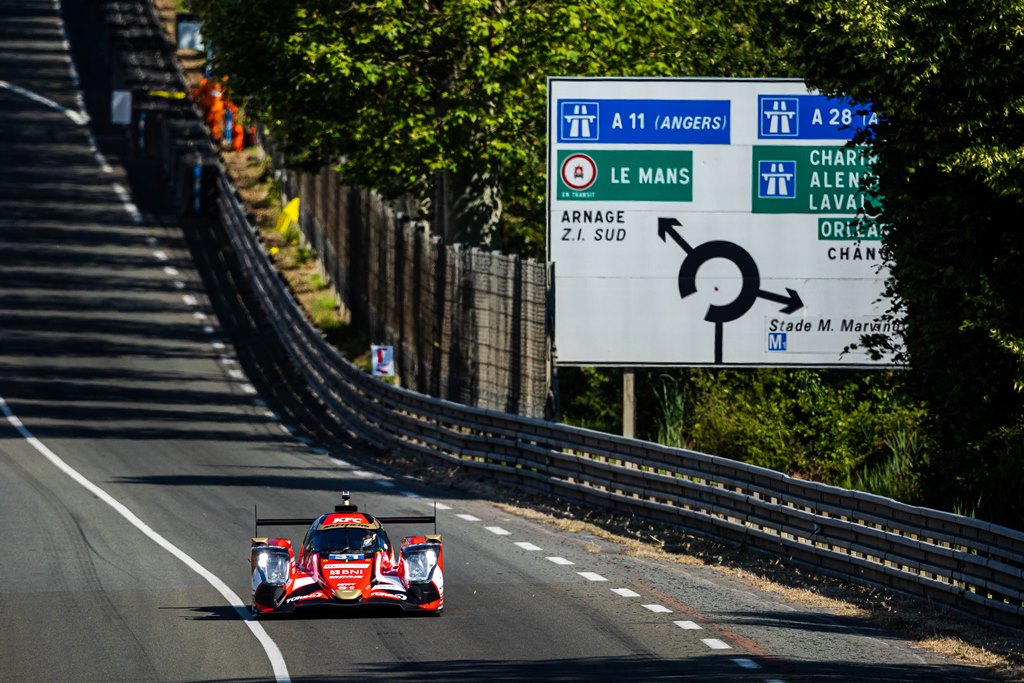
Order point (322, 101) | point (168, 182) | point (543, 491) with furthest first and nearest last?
point (168, 182) < point (322, 101) < point (543, 491)

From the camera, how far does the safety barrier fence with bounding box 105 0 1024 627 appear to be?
18.9m

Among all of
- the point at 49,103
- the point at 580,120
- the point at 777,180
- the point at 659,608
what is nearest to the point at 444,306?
the point at 580,120

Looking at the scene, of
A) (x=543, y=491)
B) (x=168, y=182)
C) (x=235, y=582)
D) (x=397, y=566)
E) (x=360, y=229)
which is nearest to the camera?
(x=397, y=566)

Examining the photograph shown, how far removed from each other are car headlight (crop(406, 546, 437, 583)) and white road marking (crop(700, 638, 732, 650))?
110 inches

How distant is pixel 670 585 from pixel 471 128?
18749mm

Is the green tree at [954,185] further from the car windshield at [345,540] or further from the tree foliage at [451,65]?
the tree foliage at [451,65]

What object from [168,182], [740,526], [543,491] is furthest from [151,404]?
[168,182]

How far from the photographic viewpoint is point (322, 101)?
130ft

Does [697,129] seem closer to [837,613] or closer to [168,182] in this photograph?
[837,613]

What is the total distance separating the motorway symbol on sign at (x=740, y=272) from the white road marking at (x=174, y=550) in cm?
872

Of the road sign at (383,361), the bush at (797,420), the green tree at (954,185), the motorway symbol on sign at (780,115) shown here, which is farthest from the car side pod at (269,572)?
the road sign at (383,361)

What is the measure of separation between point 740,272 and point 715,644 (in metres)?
12.5

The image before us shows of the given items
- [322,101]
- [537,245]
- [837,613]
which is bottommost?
[837,613]

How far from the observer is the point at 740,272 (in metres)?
29.4
